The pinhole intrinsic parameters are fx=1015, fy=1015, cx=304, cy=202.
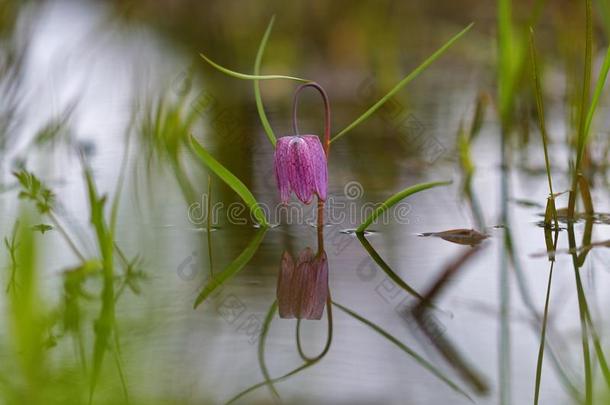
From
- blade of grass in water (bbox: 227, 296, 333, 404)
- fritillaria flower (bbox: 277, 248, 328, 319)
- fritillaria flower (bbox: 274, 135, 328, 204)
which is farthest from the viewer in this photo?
fritillaria flower (bbox: 274, 135, 328, 204)

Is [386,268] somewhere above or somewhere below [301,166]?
below

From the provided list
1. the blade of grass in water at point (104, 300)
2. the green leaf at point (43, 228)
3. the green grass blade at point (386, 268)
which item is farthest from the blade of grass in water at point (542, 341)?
the green leaf at point (43, 228)

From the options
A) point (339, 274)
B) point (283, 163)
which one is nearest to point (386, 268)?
point (339, 274)

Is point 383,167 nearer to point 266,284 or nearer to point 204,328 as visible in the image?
point 266,284

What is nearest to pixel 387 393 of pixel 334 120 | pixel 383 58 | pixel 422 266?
pixel 422 266

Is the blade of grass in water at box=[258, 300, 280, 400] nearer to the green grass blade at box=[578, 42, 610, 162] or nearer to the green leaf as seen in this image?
the green leaf

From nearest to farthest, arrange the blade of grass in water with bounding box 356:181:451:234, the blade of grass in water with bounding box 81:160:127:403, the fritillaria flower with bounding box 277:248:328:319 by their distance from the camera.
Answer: the blade of grass in water with bounding box 81:160:127:403, the fritillaria flower with bounding box 277:248:328:319, the blade of grass in water with bounding box 356:181:451:234

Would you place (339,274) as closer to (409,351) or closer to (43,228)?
(409,351)

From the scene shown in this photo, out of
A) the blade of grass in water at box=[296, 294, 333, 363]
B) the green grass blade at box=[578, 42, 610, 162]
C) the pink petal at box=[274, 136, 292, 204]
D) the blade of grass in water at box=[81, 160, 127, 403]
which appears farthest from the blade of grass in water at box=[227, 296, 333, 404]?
the green grass blade at box=[578, 42, 610, 162]

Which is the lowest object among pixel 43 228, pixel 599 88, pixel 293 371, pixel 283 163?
pixel 293 371
